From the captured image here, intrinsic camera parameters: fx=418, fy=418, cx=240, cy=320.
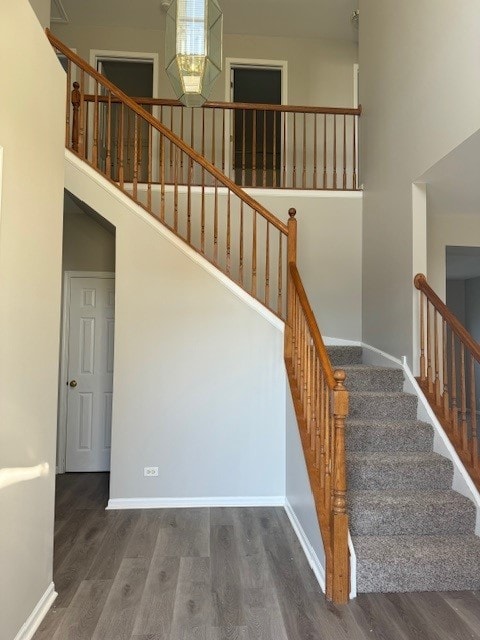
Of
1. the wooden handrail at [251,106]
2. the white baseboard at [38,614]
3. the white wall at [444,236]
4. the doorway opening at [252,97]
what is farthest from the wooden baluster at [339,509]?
the doorway opening at [252,97]

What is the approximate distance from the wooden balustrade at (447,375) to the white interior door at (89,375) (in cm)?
317

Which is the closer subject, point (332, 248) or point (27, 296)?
point (27, 296)

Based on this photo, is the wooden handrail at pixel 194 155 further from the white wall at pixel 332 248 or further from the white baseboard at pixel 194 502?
the white baseboard at pixel 194 502

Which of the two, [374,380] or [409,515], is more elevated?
[374,380]

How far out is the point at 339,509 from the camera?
7.51ft

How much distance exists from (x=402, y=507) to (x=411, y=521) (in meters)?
0.10

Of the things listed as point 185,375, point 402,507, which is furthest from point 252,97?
point 402,507

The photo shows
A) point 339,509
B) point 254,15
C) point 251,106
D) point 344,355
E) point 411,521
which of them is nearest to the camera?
point 339,509

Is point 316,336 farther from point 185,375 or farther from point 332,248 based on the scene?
point 332,248

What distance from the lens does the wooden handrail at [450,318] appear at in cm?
272

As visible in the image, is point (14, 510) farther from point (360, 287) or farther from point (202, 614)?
point (360, 287)

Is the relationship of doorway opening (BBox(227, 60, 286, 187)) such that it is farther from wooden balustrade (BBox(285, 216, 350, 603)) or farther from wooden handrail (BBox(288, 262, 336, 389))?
wooden balustrade (BBox(285, 216, 350, 603))

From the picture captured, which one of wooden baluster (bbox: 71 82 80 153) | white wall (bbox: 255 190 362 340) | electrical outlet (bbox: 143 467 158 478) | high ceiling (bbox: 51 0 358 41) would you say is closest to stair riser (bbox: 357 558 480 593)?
electrical outlet (bbox: 143 467 158 478)

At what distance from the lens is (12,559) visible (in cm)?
180
